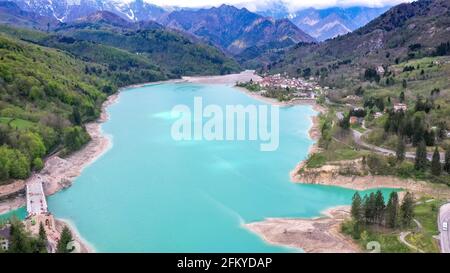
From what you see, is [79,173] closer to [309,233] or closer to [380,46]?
[309,233]

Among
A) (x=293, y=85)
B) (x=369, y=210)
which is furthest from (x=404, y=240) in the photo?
(x=293, y=85)

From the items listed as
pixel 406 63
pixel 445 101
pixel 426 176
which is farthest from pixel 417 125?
pixel 406 63

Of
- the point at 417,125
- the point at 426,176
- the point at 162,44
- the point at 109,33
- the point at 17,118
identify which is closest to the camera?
the point at 426,176

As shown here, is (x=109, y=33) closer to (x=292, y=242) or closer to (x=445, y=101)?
(x=445, y=101)

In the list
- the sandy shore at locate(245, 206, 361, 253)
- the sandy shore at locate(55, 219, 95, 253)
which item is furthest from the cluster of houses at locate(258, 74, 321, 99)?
the sandy shore at locate(55, 219, 95, 253)

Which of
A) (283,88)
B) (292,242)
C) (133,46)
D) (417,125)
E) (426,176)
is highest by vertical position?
(133,46)

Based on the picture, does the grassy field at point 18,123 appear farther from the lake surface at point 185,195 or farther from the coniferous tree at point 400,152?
the coniferous tree at point 400,152

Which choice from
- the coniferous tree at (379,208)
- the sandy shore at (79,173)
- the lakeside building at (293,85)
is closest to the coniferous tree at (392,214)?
the coniferous tree at (379,208)
